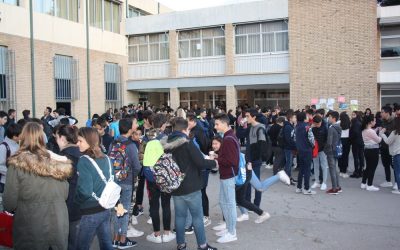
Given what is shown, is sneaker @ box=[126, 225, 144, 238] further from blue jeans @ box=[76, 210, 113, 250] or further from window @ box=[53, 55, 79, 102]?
window @ box=[53, 55, 79, 102]

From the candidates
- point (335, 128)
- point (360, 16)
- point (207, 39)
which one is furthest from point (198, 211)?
point (207, 39)

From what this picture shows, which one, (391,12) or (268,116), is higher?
(391,12)

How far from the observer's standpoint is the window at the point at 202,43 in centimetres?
2306

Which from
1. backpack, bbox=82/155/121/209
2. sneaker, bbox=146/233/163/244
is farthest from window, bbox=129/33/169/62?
backpack, bbox=82/155/121/209

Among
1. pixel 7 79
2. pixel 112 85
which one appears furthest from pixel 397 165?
pixel 112 85

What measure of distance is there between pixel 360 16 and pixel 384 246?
16113 mm

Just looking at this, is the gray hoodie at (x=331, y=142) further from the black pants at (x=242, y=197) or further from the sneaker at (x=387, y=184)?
the black pants at (x=242, y=197)

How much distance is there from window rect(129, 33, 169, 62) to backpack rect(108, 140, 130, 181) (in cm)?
1961

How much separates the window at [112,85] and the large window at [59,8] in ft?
12.0

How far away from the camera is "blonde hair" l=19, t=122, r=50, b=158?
3732 mm

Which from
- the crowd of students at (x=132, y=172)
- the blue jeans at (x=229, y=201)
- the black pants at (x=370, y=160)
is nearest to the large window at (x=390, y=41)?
the crowd of students at (x=132, y=172)

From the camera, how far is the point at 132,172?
5.69 meters

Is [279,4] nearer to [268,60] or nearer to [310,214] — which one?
[268,60]

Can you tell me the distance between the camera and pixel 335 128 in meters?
9.66
